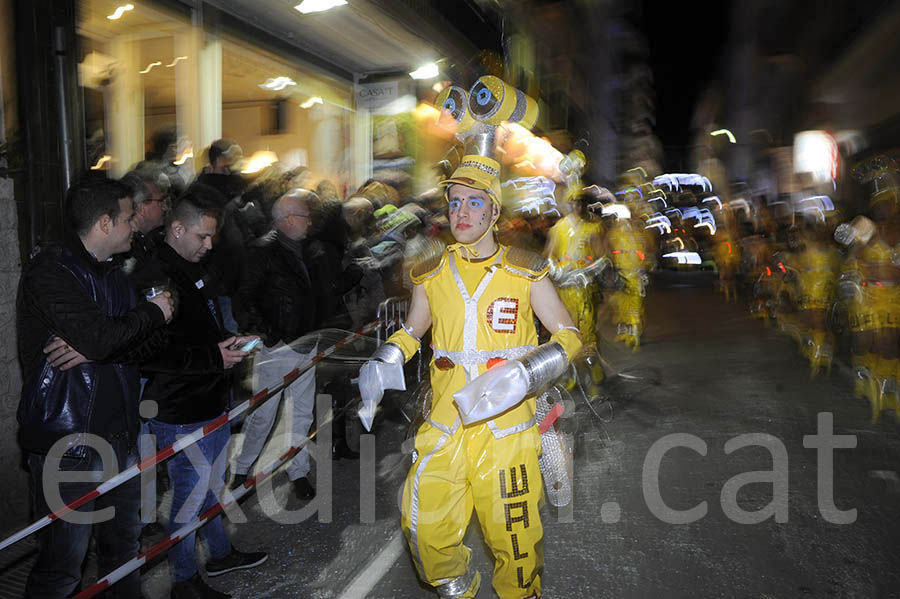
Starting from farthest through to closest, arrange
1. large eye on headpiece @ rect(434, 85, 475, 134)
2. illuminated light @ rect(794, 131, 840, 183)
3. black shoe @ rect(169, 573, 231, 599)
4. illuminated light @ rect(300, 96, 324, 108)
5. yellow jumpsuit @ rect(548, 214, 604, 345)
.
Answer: illuminated light @ rect(794, 131, 840, 183), illuminated light @ rect(300, 96, 324, 108), yellow jumpsuit @ rect(548, 214, 604, 345), black shoe @ rect(169, 573, 231, 599), large eye on headpiece @ rect(434, 85, 475, 134)

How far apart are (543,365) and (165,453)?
201 cm

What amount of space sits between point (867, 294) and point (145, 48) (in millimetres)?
8440

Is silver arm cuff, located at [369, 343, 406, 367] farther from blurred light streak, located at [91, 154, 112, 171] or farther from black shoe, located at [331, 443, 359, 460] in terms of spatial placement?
blurred light streak, located at [91, 154, 112, 171]

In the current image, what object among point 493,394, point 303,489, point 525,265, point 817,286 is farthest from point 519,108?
point 817,286

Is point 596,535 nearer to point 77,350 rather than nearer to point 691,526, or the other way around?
point 691,526

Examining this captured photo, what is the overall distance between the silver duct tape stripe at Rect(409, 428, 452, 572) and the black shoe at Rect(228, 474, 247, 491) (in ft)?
7.75

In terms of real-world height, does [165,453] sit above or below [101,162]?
below

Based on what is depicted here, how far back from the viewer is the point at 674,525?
4969mm

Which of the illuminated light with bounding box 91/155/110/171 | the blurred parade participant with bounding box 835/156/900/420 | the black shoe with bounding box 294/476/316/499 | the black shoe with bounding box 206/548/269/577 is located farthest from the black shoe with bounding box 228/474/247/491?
the blurred parade participant with bounding box 835/156/900/420

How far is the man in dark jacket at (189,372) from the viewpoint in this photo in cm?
376

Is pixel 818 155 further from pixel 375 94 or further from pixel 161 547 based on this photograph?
pixel 161 547

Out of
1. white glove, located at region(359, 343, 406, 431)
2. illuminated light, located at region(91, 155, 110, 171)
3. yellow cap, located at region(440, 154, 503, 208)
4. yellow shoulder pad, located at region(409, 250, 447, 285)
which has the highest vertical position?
illuminated light, located at region(91, 155, 110, 171)

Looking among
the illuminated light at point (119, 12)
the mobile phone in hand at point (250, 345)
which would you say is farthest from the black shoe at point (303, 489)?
the illuminated light at point (119, 12)

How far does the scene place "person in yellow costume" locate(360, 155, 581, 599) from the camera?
332 cm
